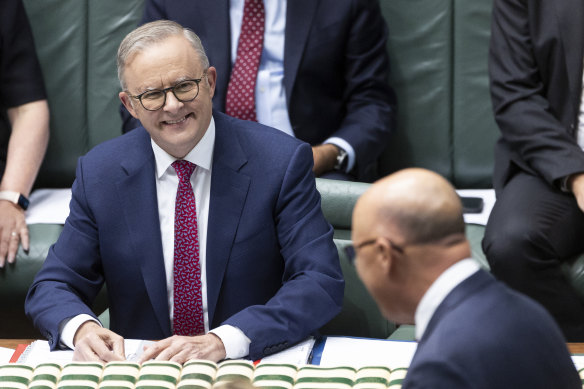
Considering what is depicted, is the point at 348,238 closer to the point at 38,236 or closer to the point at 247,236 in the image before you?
the point at 247,236

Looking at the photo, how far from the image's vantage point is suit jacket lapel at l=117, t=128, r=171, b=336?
2.00m

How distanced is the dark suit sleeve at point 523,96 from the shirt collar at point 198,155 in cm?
98

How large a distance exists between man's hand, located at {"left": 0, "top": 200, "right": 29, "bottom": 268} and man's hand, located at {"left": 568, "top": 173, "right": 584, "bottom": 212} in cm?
152

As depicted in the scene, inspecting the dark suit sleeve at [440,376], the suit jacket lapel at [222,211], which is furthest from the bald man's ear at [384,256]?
the suit jacket lapel at [222,211]

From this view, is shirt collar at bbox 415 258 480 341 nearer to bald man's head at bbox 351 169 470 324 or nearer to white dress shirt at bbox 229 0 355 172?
bald man's head at bbox 351 169 470 324

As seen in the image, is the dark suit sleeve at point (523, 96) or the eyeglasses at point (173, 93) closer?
the eyeglasses at point (173, 93)

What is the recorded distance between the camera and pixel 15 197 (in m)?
2.85

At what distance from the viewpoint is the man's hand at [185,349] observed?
1.62m

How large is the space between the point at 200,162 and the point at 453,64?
1.38m

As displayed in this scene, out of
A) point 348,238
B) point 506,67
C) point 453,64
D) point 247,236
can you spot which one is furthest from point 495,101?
point 247,236

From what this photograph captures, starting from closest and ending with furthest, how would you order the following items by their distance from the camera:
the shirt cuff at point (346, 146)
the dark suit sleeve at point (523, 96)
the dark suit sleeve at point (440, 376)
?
the dark suit sleeve at point (440, 376)
the dark suit sleeve at point (523, 96)
the shirt cuff at point (346, 146)

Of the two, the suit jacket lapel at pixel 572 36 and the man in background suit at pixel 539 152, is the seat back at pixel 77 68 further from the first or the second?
the suit jacket lapel at pixel 572 36

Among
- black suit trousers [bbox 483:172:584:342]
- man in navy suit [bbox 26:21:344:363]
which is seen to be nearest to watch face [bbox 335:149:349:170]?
black suit trousers [bbox 483:172:584:342]

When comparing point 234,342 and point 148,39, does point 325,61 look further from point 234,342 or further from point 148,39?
point 234,342
